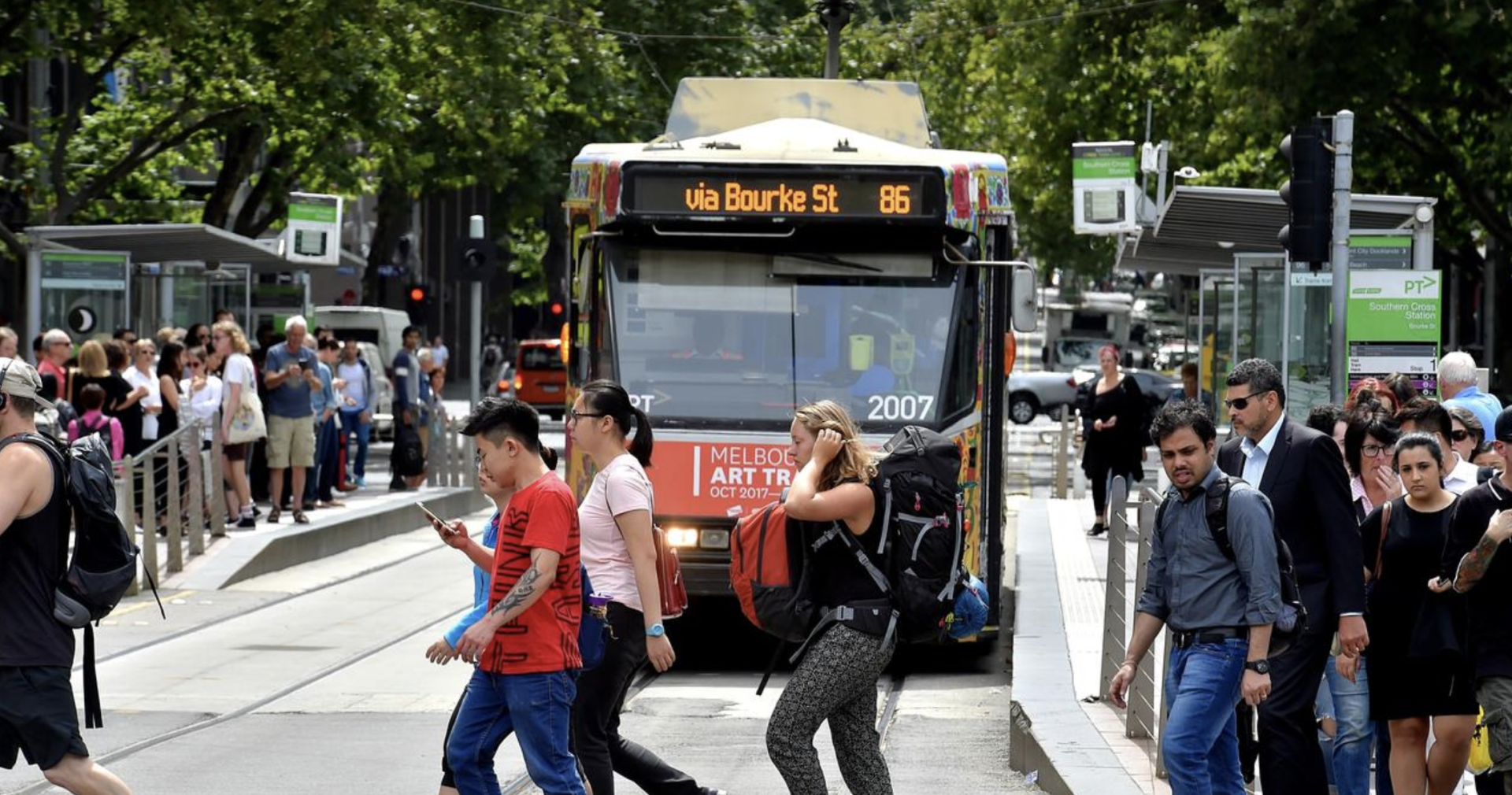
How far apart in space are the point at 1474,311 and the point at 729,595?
33.8 m

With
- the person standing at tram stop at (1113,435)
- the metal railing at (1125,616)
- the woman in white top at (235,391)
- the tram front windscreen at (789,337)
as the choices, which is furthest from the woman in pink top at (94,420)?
the person standing at tram stop at (1113,435)

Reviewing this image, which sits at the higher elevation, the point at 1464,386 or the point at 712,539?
the point at 1464,386

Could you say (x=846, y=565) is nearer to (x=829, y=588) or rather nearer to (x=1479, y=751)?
(x=829, y=588)

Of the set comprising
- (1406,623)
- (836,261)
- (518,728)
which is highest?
(836,261)

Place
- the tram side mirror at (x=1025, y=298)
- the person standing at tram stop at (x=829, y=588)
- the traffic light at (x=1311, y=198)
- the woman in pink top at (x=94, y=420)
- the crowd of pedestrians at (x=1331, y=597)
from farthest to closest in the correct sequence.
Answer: the woman in pink top at (x=94, y=420) < the tram side mirror at (x=1025, y=298) < the traffic light at (x=1311, y=198) < the person standing at tram stop at (x=829, y=588) < the crowd of pedestrians at (x=1331, y=597)

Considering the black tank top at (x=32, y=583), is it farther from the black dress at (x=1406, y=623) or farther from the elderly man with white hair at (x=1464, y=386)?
the elderly man with white hair at (x=1464, y=386)

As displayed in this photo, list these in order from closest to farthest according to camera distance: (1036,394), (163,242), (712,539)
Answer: (712,539), (163,242), (1036,394)

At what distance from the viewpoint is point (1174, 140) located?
34125 millimetres

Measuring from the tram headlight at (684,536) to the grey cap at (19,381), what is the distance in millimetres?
5711

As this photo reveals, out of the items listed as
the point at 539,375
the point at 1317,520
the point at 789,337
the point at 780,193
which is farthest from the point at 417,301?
the point at 1317,520

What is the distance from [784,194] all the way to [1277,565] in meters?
6.09

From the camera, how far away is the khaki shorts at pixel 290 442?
18859mm

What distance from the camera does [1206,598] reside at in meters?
6.88

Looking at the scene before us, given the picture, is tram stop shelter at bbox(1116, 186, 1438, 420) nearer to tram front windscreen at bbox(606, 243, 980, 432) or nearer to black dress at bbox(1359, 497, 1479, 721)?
tram front windscreen at bbox(606, 243, 980, 432)
